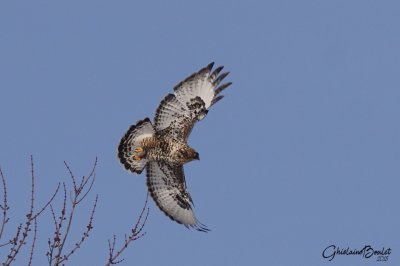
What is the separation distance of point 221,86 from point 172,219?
256 centimetres

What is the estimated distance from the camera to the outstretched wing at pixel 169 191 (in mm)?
13195

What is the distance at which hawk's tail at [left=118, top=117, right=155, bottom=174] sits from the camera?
1280 cm

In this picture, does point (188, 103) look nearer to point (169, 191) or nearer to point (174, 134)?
point (174, 134)

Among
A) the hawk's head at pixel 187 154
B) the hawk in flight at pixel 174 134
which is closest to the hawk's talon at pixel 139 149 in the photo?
the hawk in flight at pixel 174 134

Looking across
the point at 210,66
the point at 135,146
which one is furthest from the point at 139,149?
the point at 210,66

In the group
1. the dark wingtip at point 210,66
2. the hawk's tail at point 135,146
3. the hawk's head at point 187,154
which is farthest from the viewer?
the dark wingtip at point 210,66

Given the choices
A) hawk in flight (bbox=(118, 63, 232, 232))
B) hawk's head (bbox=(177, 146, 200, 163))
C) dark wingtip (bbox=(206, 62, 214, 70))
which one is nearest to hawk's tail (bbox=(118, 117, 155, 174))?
hawk in flight (bbox=(118, 63, 232, 232))

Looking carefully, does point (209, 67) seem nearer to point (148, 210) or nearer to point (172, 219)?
point (172, 219)

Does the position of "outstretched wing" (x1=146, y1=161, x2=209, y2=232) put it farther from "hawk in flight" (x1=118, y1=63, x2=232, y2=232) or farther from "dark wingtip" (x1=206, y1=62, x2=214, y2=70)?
"dark wingtip" (x1=206, y1=62, x2=214, y2=70)

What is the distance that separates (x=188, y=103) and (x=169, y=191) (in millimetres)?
1716

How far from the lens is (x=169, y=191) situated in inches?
527

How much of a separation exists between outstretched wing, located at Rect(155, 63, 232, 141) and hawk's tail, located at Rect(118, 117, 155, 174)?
0.21 metres

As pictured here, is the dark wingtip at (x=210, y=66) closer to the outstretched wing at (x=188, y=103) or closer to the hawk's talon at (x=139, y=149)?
the outstretched wing at (x=188, y=103)

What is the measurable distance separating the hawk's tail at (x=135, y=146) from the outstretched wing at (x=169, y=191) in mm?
239
